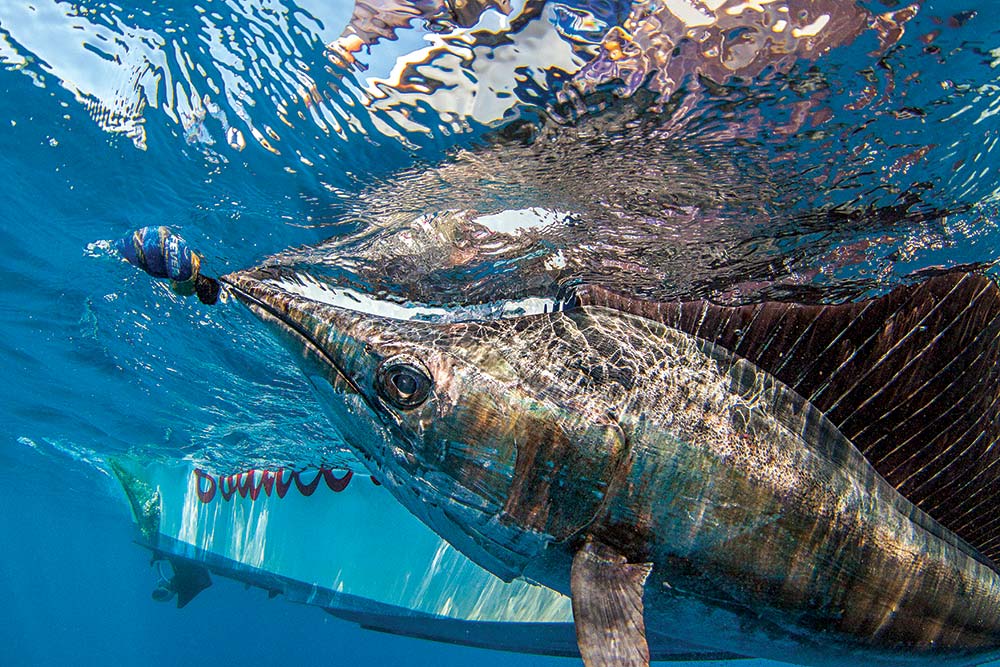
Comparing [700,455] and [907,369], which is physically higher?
[907,369]

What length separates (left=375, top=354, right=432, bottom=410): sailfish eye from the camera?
8.16ft

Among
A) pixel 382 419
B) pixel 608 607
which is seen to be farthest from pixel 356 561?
pixel 608 607

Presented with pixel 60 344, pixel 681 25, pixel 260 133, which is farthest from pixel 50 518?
pixel 681 25

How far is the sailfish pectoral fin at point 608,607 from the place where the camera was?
6.86ft

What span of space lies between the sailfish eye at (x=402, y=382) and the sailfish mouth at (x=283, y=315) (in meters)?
0.12

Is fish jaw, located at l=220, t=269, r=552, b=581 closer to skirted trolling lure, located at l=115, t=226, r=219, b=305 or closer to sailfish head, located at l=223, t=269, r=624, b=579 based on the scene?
sailfish head, located at l=223, t=269, r=624, b=579

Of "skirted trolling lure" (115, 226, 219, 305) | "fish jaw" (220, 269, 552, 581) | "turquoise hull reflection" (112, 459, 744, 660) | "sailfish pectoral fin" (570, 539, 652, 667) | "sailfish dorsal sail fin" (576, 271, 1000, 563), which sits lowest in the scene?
"turquoise hull reflection" (112, 459, 744, 660)

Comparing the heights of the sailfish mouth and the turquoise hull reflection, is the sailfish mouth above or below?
above

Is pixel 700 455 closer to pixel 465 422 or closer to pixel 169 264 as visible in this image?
pixel 465 422

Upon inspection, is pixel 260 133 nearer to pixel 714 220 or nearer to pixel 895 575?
pixel 714 220

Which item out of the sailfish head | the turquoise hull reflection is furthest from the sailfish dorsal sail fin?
the turquoise hull reflection

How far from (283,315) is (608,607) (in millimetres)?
1979

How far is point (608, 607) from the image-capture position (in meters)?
2.21

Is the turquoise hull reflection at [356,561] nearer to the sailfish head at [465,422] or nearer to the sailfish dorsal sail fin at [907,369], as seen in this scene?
the sailfish dorsal sail fin at [907,369]
